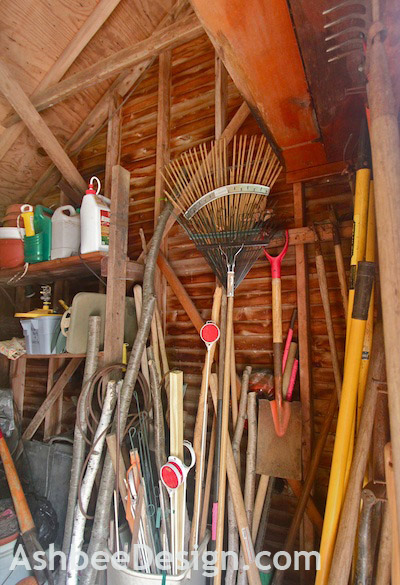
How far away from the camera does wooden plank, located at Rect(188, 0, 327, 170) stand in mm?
912

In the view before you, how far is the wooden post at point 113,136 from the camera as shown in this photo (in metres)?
2.46

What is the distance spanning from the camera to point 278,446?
5.15 feet

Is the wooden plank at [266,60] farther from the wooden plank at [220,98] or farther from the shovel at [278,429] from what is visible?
the wooden plank at [220,98]

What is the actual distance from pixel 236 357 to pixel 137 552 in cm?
99

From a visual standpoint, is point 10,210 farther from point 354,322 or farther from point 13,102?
point 354,322

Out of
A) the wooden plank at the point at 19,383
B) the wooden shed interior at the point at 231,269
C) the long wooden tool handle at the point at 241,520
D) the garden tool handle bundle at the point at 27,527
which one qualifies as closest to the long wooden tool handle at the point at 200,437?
the wooden shed interior at the point at 231,269

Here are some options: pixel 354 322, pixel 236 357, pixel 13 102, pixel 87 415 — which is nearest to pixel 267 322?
pixel 236 357

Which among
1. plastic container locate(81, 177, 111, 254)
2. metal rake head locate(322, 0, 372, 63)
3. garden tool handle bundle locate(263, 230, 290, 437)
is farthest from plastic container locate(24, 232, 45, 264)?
metal rake head locate(322, 0, 372, 63)

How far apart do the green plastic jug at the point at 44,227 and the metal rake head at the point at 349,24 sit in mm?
1825

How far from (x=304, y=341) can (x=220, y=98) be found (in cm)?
155

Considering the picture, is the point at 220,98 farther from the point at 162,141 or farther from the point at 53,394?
the point at 53,394

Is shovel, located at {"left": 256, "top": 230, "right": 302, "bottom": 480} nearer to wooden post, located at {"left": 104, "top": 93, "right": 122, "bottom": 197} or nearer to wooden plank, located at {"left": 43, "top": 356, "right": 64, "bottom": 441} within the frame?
wooden post, located at {"left": 104, "top": 93, "right": 122, "bottom": 197}

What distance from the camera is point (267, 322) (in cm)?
180

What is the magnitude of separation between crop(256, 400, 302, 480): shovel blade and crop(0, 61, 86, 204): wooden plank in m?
1.99
